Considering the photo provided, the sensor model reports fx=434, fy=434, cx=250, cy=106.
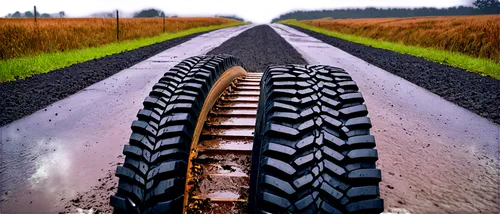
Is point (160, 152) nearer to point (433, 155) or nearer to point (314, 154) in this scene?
point (314, 154)

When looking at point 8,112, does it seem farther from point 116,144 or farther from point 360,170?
point 360,170

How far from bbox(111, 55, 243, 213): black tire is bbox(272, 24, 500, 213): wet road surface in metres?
1.84

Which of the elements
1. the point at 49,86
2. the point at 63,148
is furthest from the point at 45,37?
the point at 63,148

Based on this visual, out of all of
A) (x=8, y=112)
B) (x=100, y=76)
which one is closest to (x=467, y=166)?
(x=8, y=112)

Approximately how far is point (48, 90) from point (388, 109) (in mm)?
6457

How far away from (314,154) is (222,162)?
2.85 ft

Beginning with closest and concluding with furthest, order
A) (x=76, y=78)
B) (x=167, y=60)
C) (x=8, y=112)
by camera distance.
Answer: (x=8, y=112) → (x=76, y=78) → (x=167, y=60)

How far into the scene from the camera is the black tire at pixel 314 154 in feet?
4.96

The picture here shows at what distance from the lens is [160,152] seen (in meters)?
1.79

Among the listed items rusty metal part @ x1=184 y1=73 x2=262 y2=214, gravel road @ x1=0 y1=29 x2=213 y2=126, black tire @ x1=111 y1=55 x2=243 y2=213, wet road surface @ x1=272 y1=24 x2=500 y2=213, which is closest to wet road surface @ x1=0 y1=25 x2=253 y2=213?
gravel road @ x1=0 y1=29 x2=213 y2=126

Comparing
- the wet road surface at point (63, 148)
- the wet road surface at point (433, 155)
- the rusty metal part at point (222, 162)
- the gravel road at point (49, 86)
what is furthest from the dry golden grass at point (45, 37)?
the rusty metal part at point (222, 162)

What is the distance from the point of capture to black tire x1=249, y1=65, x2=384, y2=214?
1512 mm

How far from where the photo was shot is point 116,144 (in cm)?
495

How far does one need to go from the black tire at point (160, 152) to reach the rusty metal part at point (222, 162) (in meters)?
0.20
